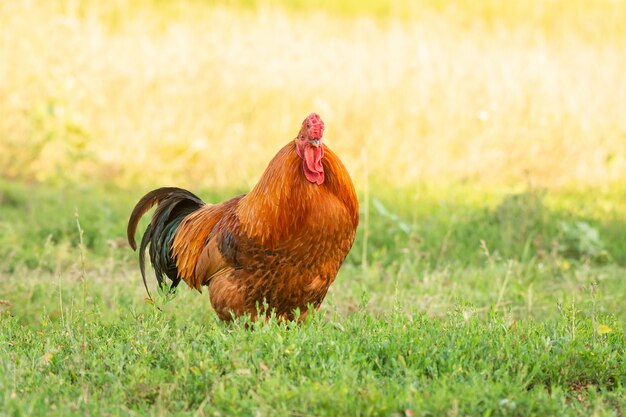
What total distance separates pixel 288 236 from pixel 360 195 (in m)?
4.17

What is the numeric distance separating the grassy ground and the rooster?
0.64ft

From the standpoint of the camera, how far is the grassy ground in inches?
159

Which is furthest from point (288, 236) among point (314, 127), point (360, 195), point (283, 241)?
point (360, 195)

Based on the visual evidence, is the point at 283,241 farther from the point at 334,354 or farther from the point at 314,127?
the point at 334,354

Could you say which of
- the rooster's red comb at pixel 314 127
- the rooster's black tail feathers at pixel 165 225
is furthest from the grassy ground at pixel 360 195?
the rooster's red comb at pixel 314 127

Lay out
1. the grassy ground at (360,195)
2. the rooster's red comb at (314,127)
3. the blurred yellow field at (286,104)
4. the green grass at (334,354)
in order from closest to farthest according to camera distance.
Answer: the green grass at (334,354) < the grassy ground at (360,195) < the rooster's red comb at (314,127) < the blurred yellow field at (286,104)

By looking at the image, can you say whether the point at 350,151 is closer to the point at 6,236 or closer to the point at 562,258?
the point at 562,258

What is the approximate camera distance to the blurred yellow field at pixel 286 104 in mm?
10258

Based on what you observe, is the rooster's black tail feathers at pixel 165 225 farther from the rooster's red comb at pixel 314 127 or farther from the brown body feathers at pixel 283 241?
the rooster's red comb at pixel 314 127

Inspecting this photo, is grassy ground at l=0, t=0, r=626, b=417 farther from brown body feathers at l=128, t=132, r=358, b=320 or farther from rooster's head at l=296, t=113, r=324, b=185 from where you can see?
rooster's head at l=296, t=113, r=324, b=185

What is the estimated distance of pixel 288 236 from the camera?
4.89m

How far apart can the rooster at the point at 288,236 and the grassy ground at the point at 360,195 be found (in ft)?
0.64

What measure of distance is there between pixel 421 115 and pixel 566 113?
63.4 inches

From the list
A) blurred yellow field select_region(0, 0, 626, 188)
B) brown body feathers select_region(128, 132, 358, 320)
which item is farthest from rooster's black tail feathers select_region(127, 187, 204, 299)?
blurred yellow field select_region(0, 0, 626, 188)
